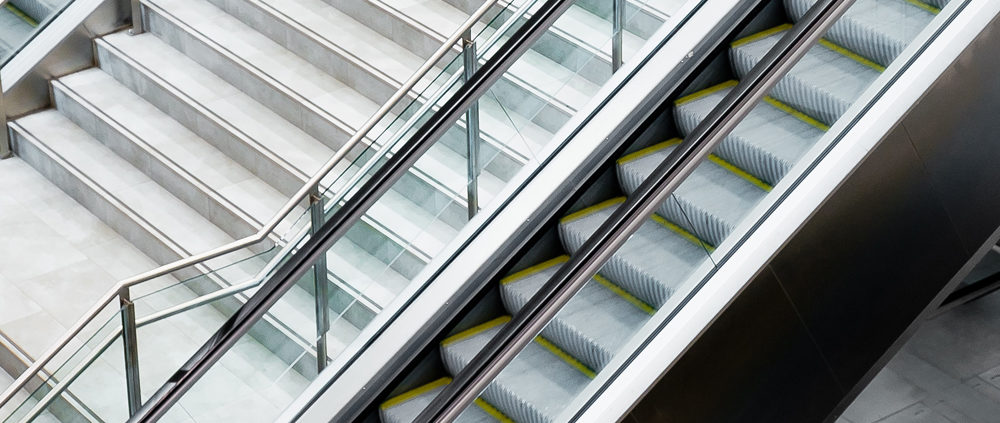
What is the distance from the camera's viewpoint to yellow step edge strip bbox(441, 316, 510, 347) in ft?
18.9

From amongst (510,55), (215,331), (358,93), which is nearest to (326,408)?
(215,331)

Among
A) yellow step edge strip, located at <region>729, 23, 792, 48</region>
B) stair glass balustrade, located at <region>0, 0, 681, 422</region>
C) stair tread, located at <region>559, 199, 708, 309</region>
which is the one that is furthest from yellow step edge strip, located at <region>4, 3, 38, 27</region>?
stair tread, located at <region>559, 199, 708, 309</region>

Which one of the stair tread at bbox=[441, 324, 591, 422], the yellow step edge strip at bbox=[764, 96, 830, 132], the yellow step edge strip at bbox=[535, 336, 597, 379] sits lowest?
the stair tread at bbox=[441, 324, 591, 422]

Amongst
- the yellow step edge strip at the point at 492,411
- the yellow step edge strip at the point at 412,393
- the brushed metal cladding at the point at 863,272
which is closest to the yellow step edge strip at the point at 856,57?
the brushed metal cladding at the point at 863,272

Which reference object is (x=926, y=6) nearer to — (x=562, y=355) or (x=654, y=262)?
(x=654, y=262)

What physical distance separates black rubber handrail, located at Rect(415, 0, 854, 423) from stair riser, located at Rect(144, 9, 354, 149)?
316 cm

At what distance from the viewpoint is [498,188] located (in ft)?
20.1

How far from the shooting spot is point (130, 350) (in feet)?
18.5

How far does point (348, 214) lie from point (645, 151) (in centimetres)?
137

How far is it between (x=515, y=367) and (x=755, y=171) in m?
1.18

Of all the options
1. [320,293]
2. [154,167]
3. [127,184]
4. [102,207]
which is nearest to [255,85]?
[154,167]

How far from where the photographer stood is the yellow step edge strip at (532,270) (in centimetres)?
586

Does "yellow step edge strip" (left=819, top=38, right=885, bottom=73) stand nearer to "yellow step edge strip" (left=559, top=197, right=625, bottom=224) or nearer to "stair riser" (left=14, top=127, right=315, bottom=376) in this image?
"yellow step edge strip" (left=559, top=197, right=625, bottom=224)

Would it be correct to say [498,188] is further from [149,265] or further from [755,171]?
[149,265]
